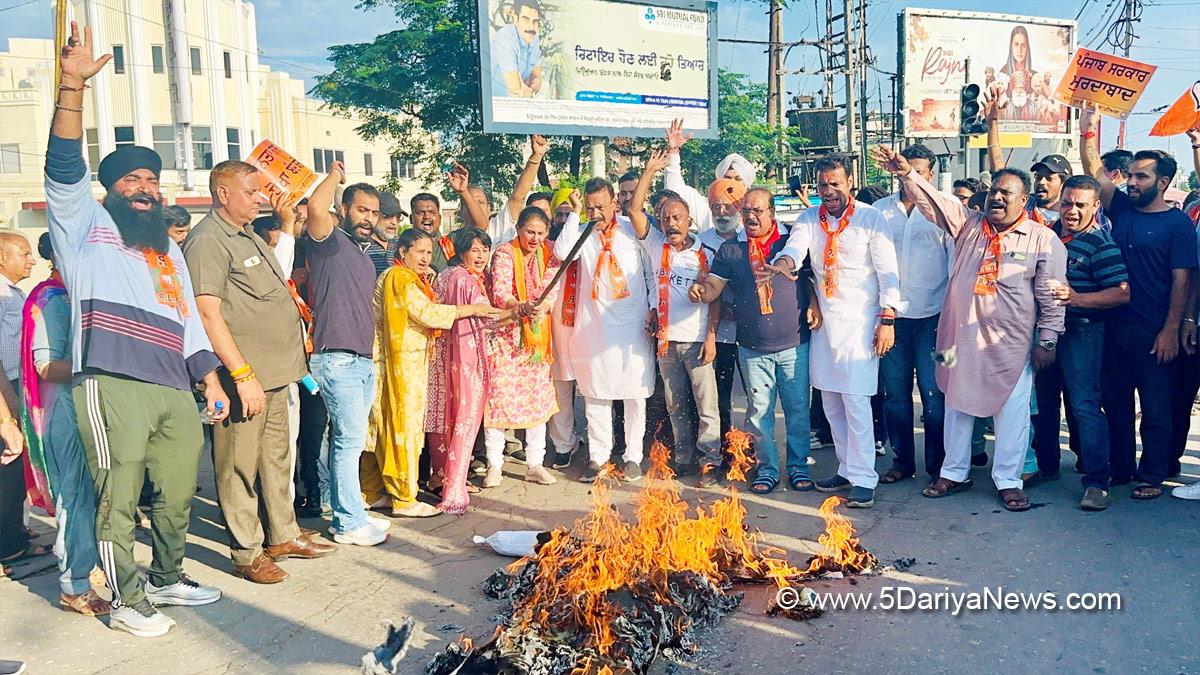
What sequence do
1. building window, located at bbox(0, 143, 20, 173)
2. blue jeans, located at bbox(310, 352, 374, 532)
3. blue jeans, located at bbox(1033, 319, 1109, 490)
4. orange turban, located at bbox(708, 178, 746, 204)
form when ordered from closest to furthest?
blue jeans, located at bbox(310, 352, 374, 532)
blue jeans, located at bbox(1033, 319, 1109, 490)
orange turban, located at bbox(708, 178, 746, 204)
building window, located at bbox(0, 143, 20, 173)

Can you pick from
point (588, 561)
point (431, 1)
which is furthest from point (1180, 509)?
point (431, 1)

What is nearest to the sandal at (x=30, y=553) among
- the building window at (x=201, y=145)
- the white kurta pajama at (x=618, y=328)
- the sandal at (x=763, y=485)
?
the white kurta pajama at (x=618, y=328)

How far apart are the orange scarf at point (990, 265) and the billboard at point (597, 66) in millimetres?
9868

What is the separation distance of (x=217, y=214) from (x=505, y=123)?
10.2 m

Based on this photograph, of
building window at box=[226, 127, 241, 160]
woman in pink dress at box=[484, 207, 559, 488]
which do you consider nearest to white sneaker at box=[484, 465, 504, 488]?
woman in pink dress at box=[484, 207, 559, 488]

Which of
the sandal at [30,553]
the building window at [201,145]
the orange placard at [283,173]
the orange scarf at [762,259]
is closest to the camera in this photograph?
the orange placard at [283,173]

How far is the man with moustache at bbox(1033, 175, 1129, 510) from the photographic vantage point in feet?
17.5

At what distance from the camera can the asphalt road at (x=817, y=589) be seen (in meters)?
3.67

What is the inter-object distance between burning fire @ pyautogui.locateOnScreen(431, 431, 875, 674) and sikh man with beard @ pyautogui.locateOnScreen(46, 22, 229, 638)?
158 centimetres

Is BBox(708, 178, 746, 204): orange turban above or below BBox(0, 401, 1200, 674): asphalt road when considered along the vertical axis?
above

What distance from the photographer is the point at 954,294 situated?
18.2 feet

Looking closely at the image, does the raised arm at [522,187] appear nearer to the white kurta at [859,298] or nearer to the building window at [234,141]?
the white kurta at [859,298]

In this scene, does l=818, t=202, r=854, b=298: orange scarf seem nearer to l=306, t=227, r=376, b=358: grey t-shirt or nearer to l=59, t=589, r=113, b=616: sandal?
l=306, t=227, r=376, b=358: grey t-shirt

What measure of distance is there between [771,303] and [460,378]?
2058mm
